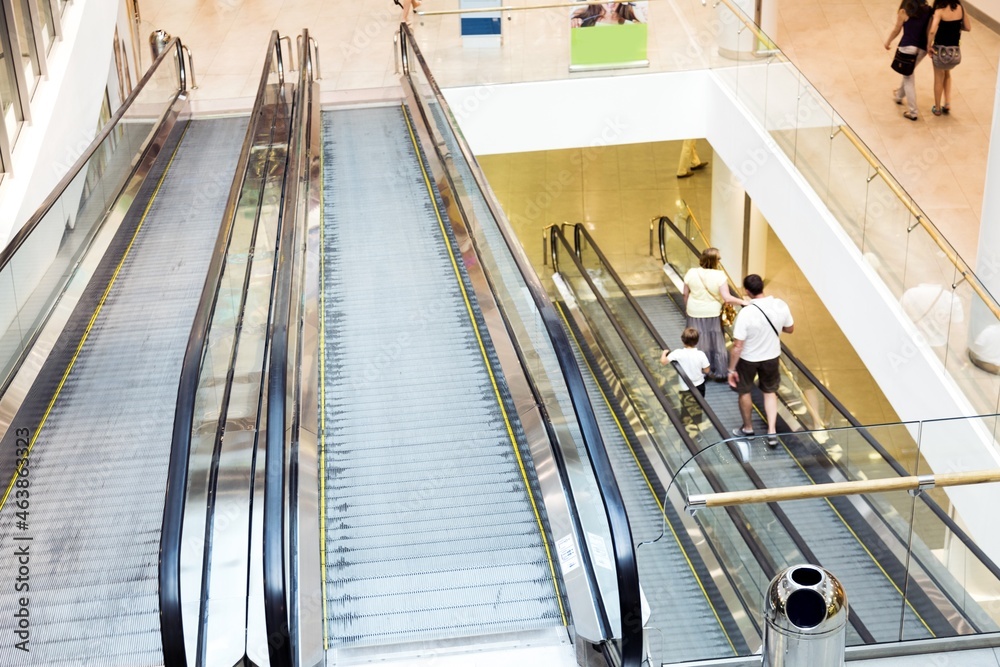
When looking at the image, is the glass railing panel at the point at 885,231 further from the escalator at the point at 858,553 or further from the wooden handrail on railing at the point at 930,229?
the escalator at the point at 858,553

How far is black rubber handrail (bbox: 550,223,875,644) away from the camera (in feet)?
14.4

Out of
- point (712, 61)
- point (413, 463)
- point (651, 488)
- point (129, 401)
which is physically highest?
point (712, 61)

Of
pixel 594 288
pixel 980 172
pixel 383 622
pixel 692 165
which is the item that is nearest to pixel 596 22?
pixel 594 288

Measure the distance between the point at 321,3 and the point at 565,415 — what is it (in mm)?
14280

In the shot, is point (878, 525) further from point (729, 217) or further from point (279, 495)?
point (729, 217)

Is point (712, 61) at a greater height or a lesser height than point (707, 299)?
greater

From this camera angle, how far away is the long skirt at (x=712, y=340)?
10.7m

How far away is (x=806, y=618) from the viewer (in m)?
2.88

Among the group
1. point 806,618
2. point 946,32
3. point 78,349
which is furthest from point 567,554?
point 946,32

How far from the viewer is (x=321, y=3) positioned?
18125 mm

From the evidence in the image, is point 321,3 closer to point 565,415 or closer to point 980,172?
point 980,172

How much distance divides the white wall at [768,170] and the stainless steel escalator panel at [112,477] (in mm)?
3523

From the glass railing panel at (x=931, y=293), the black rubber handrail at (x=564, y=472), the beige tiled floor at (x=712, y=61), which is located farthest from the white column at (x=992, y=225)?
the black rubber handrail at (x=564, y=472)

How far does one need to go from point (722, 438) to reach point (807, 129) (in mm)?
3367
